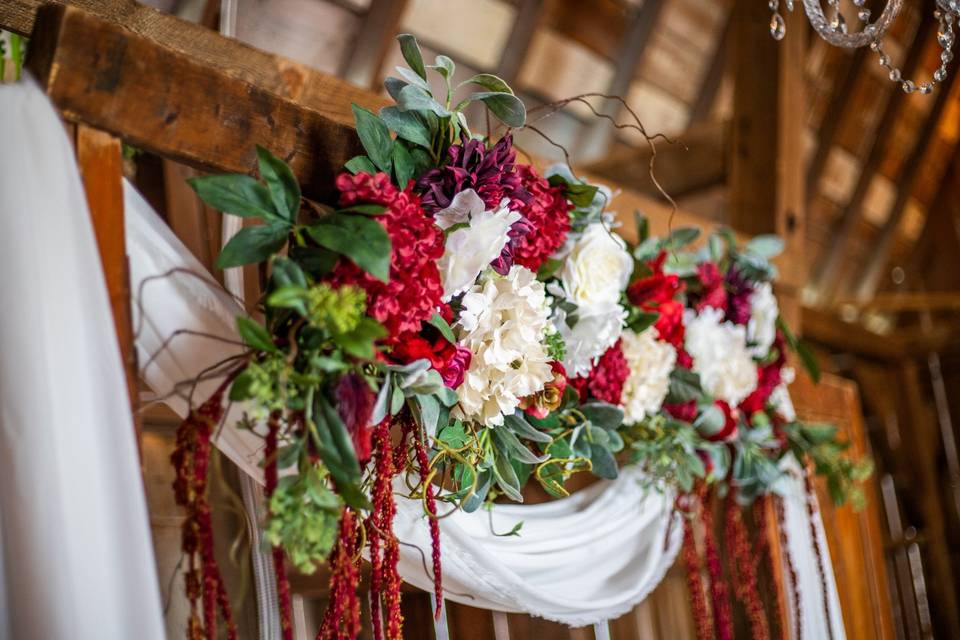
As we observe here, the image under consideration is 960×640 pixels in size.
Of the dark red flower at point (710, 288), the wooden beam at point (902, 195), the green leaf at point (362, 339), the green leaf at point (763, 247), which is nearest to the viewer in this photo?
the green leaf at point (362, 339)

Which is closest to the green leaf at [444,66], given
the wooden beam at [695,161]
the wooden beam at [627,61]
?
the wooden beam at [695,161]

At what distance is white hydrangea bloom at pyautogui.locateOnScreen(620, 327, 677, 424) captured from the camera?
1.67m

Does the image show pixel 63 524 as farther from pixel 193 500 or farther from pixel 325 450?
pixel 325 450

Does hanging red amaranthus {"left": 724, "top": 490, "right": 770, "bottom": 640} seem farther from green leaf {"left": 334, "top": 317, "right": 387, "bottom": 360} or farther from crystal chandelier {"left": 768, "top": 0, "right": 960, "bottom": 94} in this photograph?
green leaf {"left": 334, "top": 317, "right": 387, "bottom": 360}

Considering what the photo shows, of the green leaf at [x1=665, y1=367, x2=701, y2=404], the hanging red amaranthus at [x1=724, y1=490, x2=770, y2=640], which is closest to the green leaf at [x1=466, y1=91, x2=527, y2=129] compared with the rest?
the green leaf at [x1=665, y1=367, x2=701, y2=404]

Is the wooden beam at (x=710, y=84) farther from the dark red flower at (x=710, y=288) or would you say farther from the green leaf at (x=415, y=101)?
the green leaf at (x=415, y=101)

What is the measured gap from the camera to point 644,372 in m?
1.68

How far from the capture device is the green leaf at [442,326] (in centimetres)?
117

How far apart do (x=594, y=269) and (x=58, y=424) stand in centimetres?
92

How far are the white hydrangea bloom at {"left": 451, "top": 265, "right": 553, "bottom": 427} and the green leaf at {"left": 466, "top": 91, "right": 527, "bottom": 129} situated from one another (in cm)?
22

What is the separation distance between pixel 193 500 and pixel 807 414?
2.21m

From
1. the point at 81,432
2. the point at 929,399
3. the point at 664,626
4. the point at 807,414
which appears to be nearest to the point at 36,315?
the point at 81,432

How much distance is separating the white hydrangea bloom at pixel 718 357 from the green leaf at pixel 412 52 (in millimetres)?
959

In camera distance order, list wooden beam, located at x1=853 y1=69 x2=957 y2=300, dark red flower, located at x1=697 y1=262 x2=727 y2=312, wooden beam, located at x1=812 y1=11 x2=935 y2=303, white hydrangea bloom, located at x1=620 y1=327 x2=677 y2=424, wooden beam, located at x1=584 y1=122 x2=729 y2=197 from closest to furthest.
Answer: white hydrangea bloom, located at x1=620 y1=327 x2=677 y2=424
dark red flower, located at x1=697 y1=262 x2=727 y2=312
wooden beam, located at x1=584 y1=122 x2=729 y2=197
wooden beam, located at x1=812 y1=11 x2=935 y2=303
wooden beam, located at x1=853 y1=69 x2=957 y2=300
